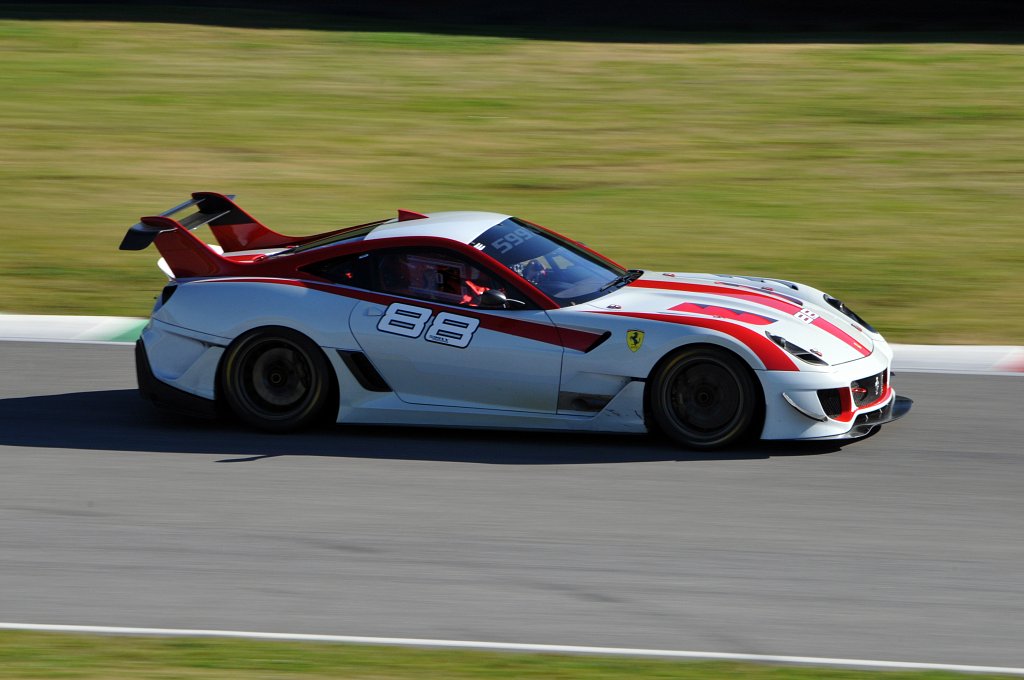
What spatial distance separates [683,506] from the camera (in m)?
6.55

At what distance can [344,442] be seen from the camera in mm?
7676

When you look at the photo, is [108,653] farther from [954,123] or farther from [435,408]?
[954,123]

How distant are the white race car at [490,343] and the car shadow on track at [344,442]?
0.46 feet

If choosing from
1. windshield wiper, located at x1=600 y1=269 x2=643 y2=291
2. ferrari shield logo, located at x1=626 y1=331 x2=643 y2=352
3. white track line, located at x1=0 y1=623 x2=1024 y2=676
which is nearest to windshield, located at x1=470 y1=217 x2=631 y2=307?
windshield wiper, located at x1=600 y1=269 x2=643 y2=291

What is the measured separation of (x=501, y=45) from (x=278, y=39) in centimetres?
358

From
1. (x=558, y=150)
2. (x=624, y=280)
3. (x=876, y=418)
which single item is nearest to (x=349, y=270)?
(x=624, y=280)

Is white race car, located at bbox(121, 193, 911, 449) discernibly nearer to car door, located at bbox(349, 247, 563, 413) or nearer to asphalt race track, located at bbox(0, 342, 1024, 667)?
car door, located at bbox(349, 247, 563, 413)

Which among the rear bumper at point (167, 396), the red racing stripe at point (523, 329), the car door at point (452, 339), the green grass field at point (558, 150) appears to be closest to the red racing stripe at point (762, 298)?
the red racing stripe at point (523, 329)

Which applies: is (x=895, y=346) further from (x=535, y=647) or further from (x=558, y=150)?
(x=558, y=150)

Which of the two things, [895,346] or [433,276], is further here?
[895,346]

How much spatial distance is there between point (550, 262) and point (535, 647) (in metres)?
3.36

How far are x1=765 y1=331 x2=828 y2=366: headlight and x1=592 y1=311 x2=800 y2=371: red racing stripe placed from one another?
4cm

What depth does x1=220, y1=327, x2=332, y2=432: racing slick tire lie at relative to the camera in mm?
7703

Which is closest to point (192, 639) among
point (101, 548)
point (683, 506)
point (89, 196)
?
point (101, 548)
